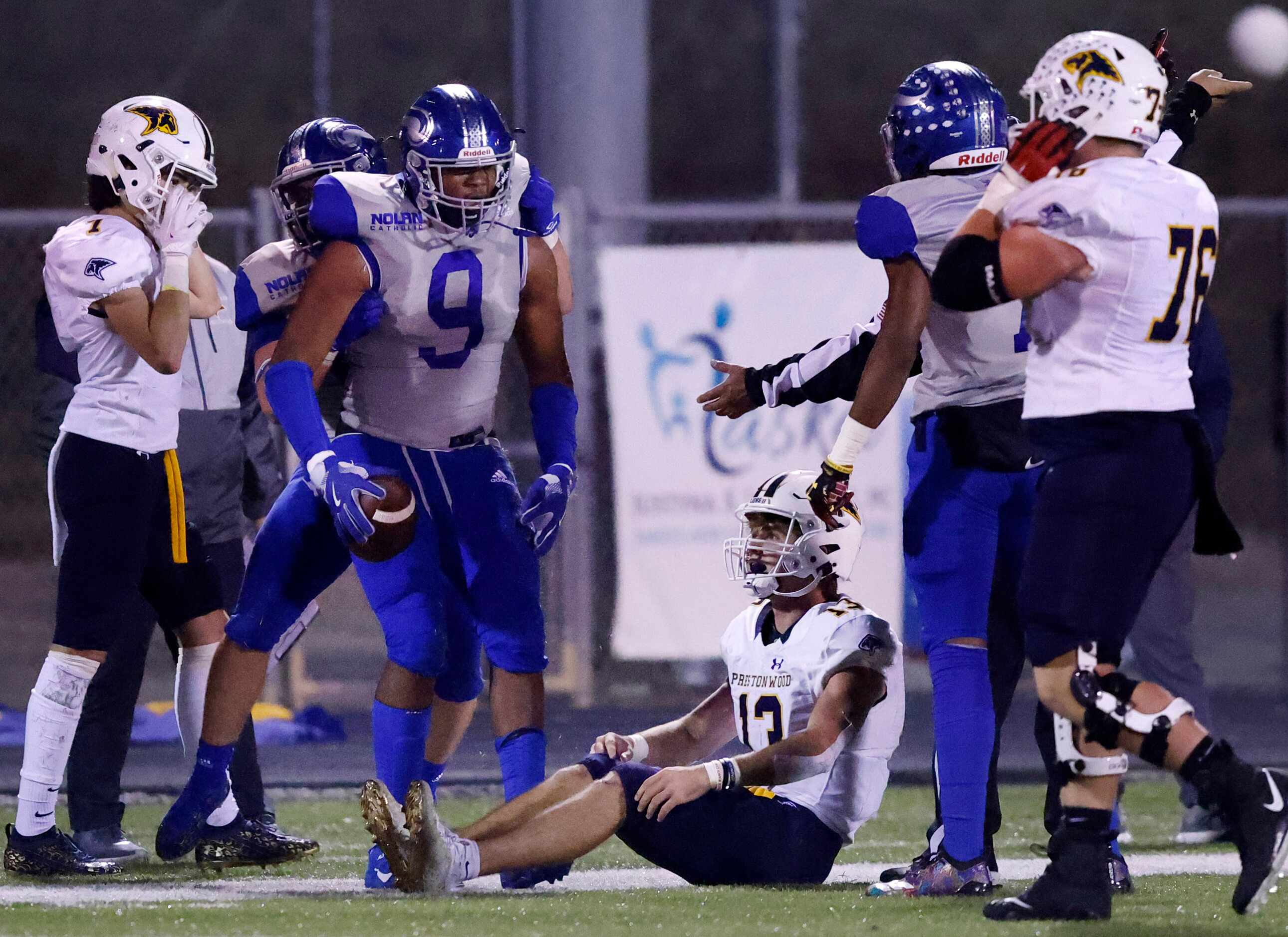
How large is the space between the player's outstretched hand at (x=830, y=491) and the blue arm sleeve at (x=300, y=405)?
45.4 inches

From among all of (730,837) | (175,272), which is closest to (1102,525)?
(730,837)

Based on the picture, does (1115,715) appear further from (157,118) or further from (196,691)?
(157,118)

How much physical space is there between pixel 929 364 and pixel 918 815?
7.52 ft

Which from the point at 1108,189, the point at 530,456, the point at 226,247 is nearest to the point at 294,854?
the point at 1108,189

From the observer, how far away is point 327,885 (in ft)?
17.7

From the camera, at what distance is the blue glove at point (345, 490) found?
16.7 ft

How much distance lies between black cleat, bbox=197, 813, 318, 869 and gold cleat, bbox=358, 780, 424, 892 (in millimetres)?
984

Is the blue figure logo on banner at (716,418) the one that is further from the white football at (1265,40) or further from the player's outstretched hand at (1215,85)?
the white football at (1265,40)

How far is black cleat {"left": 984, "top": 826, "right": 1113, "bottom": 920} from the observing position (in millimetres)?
4652

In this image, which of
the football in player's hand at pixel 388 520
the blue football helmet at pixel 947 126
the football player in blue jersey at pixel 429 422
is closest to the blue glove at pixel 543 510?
the football player in blue jersey at pixel 429 422

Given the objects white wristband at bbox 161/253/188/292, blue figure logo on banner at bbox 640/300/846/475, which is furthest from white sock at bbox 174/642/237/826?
blue figure logo on banner at bbox 640/300/846/475

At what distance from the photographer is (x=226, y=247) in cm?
1741

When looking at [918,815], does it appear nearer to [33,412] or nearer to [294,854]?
[294,854]

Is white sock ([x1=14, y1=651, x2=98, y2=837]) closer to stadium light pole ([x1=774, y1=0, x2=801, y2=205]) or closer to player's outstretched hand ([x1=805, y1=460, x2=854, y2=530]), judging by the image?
player's outstretched hand ([x1=805, y1=460, x2=854, y2=530])
